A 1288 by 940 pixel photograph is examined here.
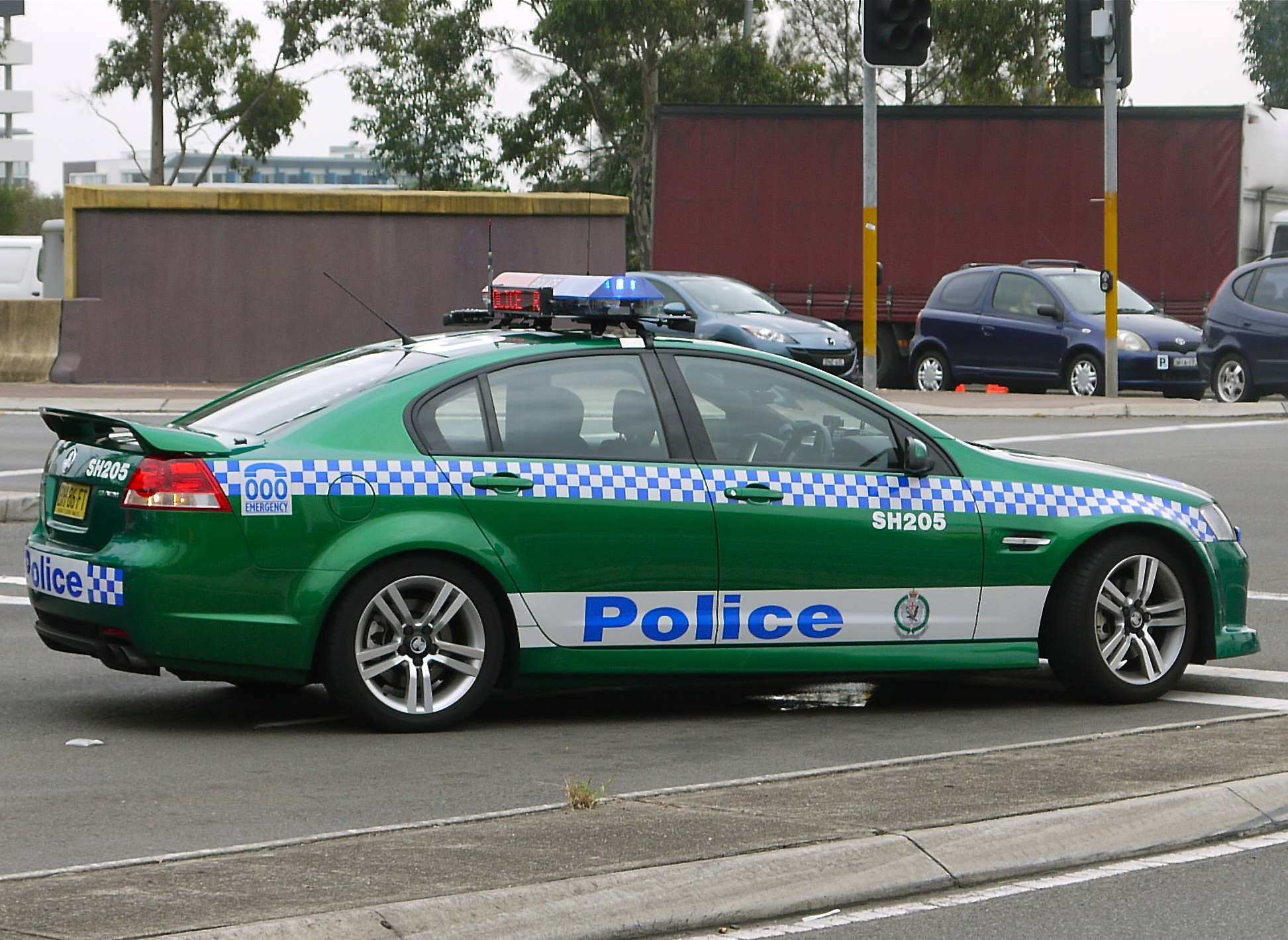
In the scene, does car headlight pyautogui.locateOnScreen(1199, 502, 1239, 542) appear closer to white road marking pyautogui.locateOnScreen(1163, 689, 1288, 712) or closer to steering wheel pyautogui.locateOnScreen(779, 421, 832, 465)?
white road marking pyautogui.locateOnScreen(1163, 689, 1288, 712)

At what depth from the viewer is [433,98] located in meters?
56.7

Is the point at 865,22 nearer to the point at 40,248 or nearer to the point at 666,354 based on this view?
the point at 666,354

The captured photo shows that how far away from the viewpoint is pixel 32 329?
80.7ft

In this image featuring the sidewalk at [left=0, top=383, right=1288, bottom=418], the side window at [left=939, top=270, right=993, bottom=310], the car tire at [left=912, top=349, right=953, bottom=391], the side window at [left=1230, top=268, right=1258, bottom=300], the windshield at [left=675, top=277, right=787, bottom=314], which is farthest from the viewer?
the car tire at [left=912, top=349, right=953, bottom=391]

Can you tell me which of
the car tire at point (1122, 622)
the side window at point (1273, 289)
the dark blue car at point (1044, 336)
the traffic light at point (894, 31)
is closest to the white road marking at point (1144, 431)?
the side window at point (1273, 289)

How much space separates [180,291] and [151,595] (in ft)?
62.7

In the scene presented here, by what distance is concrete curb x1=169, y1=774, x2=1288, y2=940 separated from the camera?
4.41 m

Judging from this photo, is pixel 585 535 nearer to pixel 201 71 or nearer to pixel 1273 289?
pixel 1273 289

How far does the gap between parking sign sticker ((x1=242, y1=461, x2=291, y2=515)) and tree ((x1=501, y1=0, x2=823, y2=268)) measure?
138 feet

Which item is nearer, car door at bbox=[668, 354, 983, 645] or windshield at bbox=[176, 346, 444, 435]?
windshield at bbox=[176, 346, 444, 435]

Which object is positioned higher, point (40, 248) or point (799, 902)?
point (40, 248)

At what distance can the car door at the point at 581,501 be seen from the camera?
6.79 m

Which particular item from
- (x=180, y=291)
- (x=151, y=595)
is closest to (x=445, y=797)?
(x=151, y=595)

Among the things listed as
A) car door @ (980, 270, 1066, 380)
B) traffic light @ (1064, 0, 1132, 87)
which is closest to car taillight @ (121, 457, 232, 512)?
traffic light @ (1064, 0, 1132, 87)
